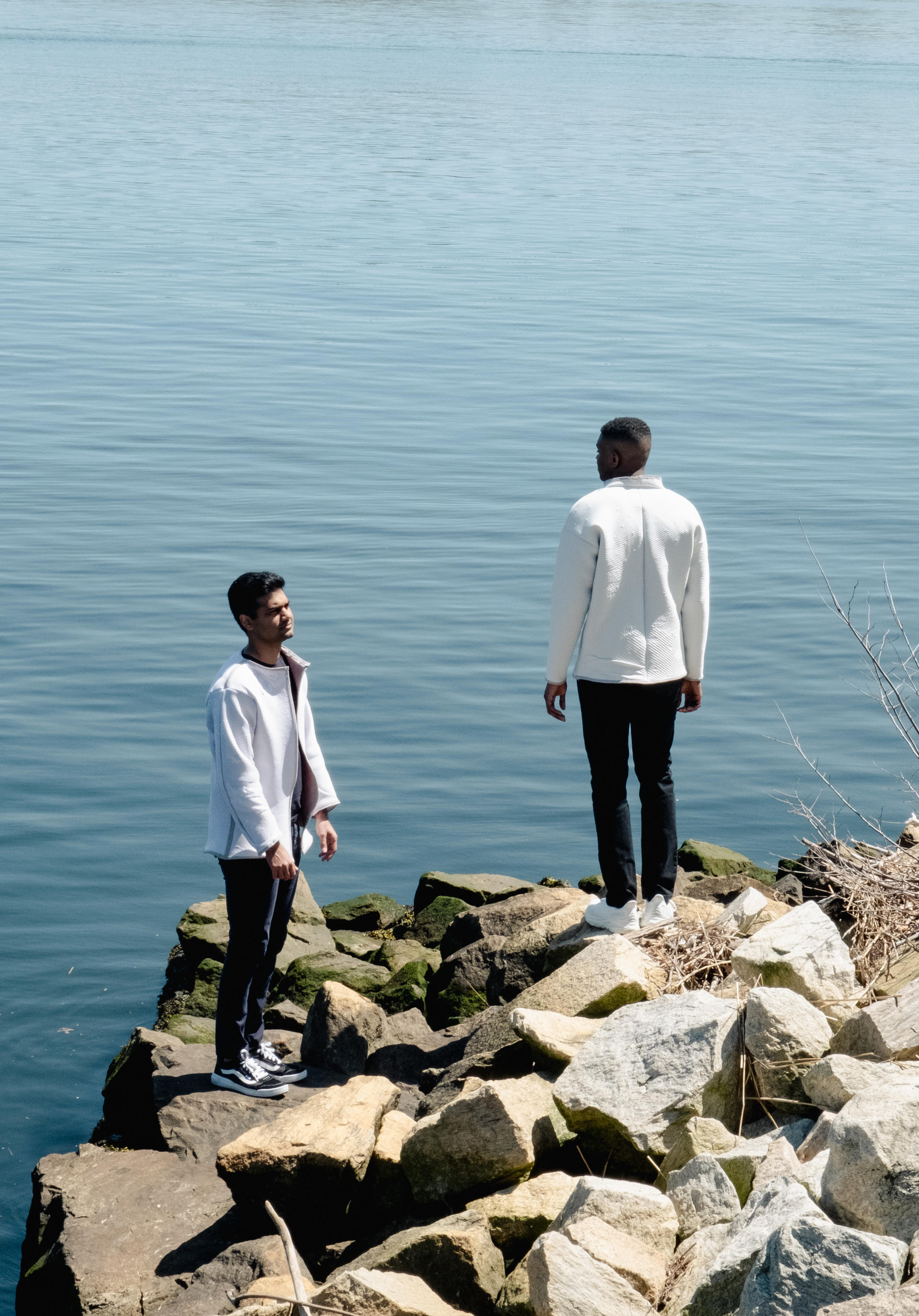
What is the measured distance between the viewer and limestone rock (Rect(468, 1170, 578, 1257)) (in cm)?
560

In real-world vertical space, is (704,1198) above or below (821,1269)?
below

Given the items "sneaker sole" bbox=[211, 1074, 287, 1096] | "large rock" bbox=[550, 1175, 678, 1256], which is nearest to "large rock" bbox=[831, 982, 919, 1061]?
"large rock" bbox=[550, 1175, 678, 1256]

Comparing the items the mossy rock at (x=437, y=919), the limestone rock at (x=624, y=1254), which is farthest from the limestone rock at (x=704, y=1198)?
the mossy rock at (x=437, y=919)

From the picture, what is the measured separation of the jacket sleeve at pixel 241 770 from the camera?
639 cm

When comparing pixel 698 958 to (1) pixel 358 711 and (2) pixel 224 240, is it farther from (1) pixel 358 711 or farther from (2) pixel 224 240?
(2) pixel 224 240

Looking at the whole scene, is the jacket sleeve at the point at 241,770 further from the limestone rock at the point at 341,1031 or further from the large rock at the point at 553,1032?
the limestone rock at the point at 341,1031

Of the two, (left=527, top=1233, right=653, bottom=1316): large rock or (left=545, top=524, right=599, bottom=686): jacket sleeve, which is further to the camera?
(left=545, top=524, right=599, bottom=686): jacket sleeve

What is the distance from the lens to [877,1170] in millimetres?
4758

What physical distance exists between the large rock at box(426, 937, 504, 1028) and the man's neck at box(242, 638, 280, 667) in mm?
2268

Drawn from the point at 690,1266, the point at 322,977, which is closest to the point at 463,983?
the point at 322,977

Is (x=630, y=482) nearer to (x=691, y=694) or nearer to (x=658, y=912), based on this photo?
(x=691, y=694)

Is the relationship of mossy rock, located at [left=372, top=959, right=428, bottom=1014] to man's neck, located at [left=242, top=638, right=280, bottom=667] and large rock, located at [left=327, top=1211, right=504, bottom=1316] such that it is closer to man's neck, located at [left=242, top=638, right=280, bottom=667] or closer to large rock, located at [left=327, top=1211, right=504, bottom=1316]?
man's neck, located at [left=242, top=638, right=280, bottom=667]

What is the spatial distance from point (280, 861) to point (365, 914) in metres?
3.72

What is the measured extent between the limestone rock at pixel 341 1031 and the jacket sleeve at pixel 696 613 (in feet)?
7.05
